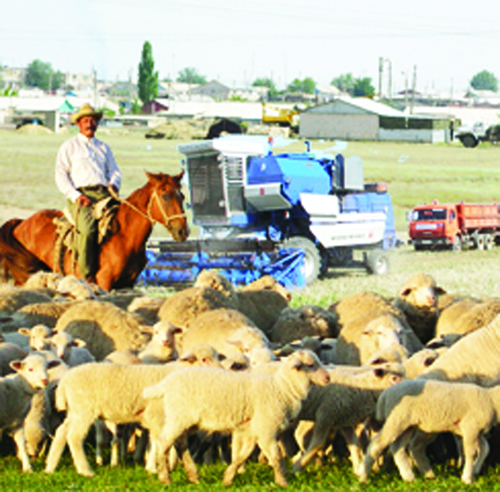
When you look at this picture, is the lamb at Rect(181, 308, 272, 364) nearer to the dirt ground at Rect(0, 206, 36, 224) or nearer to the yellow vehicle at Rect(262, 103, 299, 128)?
the dirt ground at Rect(0, 206, 36, 224)

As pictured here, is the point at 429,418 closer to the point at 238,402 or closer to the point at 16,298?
the point at 238,402

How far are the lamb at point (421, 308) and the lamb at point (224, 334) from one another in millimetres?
2159

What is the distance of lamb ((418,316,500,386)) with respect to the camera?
759 cm

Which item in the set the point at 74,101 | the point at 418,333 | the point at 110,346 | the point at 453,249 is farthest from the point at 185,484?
the point at 74,101

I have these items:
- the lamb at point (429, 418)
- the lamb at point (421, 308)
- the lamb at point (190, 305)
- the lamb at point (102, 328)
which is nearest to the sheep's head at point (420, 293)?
the lamb at point (421, 308)

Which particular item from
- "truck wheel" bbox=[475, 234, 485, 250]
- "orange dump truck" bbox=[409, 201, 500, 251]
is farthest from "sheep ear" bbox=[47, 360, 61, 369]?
"truck wheel" bbox=[475, 234, 485, 250]

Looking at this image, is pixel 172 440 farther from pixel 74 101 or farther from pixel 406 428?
pixel 74 101

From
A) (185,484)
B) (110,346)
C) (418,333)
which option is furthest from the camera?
(418,333)

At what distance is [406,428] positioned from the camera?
22.2 ft

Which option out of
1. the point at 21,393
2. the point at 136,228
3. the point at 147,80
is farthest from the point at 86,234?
the point at 147,80

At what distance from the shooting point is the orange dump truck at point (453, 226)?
101 feet

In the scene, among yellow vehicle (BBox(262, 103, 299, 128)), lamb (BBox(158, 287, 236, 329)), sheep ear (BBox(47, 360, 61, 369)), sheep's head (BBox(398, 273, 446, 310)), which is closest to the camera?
sheep ear (BBox(47, 360, 61, 369))

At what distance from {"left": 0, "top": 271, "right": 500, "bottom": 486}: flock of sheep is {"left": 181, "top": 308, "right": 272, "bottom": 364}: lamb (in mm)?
14

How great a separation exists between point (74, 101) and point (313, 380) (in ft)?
394
